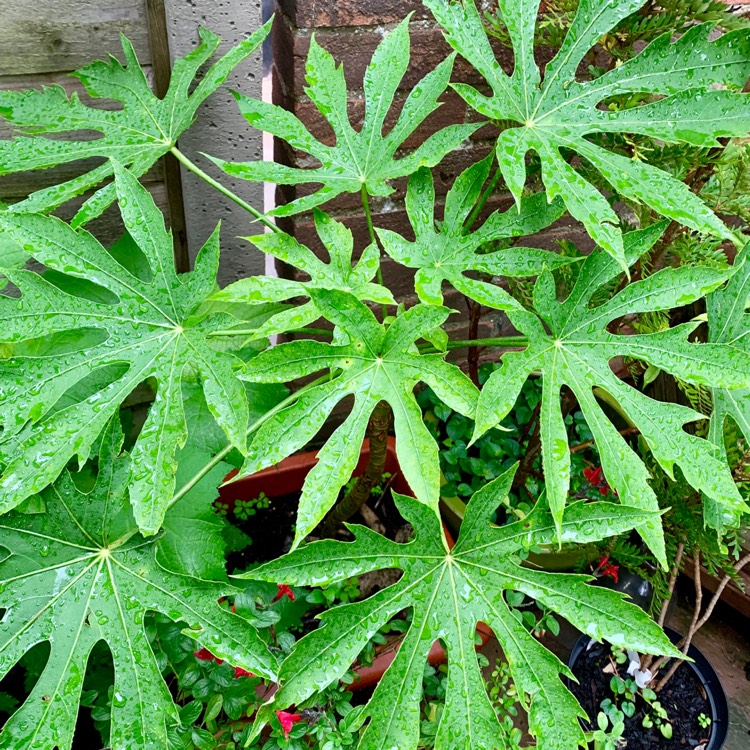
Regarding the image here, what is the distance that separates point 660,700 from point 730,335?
85 cm

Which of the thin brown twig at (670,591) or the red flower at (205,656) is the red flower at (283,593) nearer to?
the red flower at (205,656)

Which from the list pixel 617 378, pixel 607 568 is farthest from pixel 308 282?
pixel 607 568

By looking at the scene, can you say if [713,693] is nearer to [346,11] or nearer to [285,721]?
[285,721]

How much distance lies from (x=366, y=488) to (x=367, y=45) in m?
0.86

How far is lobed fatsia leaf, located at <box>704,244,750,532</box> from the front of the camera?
0.90 m

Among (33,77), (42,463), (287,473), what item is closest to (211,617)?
(42,463)

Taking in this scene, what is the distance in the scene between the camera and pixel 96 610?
2.56 ft

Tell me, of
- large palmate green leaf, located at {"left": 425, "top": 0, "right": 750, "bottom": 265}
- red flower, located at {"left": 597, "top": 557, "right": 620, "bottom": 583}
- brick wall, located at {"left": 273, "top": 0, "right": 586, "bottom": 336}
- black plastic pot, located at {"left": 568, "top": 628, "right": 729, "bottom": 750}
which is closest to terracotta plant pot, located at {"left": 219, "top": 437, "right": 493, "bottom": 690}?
black plastic pot, located at {"left": 568, "top": 628, "right": 729, "bottom": 750}

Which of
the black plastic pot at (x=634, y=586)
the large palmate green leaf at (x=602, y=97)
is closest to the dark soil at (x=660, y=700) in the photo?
the black plastic pot at (x=634, y=586)

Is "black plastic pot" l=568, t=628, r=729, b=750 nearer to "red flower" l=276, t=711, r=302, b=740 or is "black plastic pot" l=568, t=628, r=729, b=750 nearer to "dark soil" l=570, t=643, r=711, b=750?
"dark soil" l=570, t=643, r=711, b=750

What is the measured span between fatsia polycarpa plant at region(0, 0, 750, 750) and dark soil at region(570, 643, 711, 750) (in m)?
0.59

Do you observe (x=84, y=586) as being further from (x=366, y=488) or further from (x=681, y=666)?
(x=681, y=666)

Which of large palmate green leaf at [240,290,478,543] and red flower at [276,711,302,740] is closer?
large palmate green leaf at [240,290,478,543]

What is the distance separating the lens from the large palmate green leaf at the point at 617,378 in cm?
78
